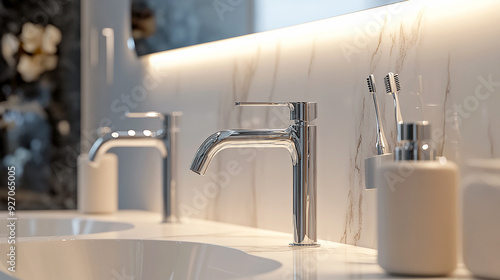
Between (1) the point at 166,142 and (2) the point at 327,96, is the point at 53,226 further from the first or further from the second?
(2) the point at 327,96

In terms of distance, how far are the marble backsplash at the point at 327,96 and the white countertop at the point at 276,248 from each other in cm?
4

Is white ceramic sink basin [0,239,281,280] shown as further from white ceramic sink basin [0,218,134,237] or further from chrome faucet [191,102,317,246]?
white ceramic sink basin [0,218,134,237]

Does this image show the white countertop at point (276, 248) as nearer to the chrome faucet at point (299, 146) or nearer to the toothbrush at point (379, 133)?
the chrome faucet at point (299, 146)

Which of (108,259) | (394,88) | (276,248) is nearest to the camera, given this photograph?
(394,88)

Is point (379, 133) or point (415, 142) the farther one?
point (379, 133)

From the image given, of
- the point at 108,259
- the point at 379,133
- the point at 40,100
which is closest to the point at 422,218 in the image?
the point at 379,133

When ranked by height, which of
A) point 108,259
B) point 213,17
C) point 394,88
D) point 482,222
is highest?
point 213,17

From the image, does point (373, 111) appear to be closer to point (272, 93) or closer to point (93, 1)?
point (272, 93)

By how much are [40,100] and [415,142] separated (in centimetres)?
125

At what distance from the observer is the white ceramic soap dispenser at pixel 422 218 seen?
65 cm

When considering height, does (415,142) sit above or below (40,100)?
below

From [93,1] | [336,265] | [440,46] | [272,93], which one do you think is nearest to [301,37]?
[272,93]

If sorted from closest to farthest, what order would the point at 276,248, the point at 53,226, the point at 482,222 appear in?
the point at 482,222
the point at 276,248
the point at 53,226

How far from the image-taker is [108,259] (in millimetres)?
1021
